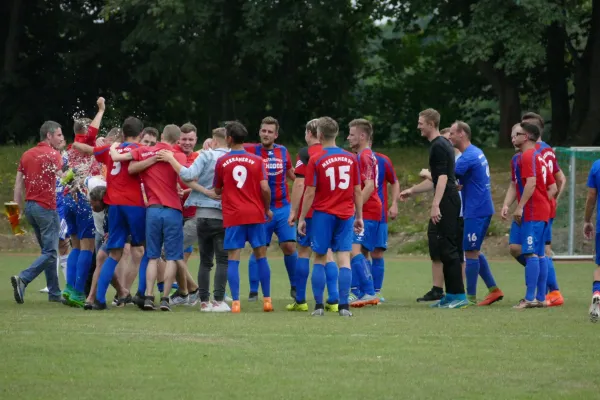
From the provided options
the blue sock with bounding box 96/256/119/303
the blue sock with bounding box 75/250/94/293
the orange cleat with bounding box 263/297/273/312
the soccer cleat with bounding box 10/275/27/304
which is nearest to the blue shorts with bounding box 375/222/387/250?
the orange cleat with bounding box 263/297/273/312

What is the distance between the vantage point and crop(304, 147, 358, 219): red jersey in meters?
13.3

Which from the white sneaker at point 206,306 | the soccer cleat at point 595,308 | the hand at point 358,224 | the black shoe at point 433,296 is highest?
the hand at point 358,224

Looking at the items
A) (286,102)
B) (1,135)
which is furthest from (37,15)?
(286,102)

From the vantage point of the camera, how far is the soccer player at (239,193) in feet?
44.7

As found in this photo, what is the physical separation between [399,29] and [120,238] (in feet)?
85.5

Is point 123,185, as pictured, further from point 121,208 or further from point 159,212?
point 159,212

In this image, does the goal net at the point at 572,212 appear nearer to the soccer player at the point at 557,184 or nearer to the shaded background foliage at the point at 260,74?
the shaded background foliage at the point at 260,74

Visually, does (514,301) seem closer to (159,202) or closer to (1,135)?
(159,202)

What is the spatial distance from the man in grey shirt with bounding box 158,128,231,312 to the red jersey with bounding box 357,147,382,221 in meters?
1.53

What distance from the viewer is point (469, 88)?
3984 centimetres

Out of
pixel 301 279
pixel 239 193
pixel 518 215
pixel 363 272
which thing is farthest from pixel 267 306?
pixel 518 215

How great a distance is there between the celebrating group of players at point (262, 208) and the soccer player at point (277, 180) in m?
0.02

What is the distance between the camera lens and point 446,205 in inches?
571

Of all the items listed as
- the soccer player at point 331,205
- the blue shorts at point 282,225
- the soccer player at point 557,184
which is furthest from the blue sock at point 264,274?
the soccer player at point 557,184
